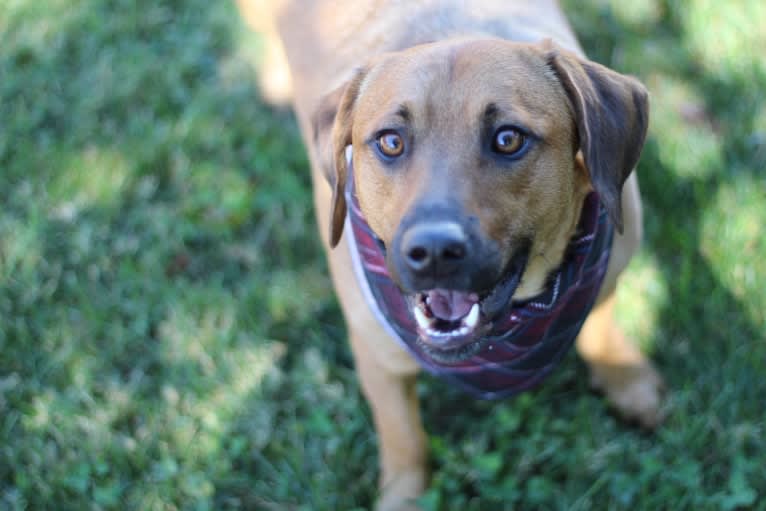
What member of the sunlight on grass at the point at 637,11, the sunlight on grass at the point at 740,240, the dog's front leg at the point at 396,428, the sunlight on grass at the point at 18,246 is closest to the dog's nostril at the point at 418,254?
the dog's front leg at the point at 396,428

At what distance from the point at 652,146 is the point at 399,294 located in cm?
210

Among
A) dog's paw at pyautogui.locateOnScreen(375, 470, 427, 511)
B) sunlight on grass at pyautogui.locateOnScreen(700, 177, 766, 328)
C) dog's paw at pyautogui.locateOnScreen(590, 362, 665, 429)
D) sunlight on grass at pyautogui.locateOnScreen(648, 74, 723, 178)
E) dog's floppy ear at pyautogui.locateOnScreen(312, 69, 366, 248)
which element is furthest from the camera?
sunlight on grass at pyautogui.locateOnScreen(648, 74, 723, 178)

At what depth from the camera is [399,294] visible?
279cm

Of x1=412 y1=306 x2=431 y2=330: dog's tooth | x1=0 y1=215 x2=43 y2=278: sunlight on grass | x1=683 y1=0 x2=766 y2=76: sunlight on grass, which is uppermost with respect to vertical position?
x1=412 y1=306 x2=431 y2=330: dog's tooth

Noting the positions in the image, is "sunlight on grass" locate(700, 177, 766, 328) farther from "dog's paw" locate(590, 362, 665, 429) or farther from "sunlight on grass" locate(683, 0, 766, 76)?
"sunlight on grass" locate(683, 0, 766, 76)

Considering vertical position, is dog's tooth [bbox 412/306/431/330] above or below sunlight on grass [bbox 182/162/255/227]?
above

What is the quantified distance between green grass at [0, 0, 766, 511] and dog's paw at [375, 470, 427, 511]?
87 millimetres

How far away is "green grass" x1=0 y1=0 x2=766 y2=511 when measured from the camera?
11.2 feet

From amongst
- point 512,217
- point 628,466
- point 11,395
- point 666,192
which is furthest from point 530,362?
point 11,395

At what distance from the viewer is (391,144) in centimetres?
261

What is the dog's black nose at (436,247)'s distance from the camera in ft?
7.63

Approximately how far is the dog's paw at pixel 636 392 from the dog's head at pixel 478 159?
993 millimetres

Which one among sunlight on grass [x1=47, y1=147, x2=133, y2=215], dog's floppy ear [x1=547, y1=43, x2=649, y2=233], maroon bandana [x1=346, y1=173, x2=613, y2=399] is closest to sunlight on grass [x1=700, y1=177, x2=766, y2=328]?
maroon bandana [x1=346, y1=173, x2=613, y2=399]

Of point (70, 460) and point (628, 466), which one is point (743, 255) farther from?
point (70, 460)
